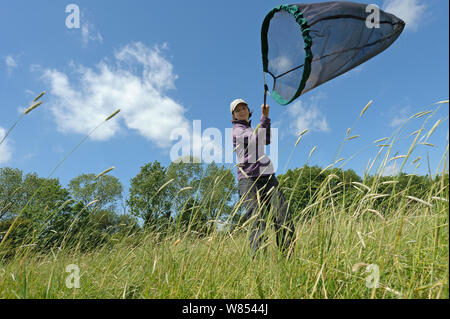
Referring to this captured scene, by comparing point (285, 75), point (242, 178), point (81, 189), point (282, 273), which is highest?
point (81, 189)

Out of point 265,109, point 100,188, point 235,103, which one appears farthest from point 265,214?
point 100,188

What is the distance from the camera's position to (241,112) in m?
3.78

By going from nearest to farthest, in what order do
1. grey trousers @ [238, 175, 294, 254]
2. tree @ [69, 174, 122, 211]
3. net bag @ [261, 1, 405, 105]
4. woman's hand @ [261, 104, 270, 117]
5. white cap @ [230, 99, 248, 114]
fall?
grey trousers @ [238, 175, 294, 254] < net bag @ [261, 1, 405, 105] < woman's hand @ [261, 104, 270, 117] < white cap @ [230, 99, 248, 114] < tree @ [69, 174, 122, 211]

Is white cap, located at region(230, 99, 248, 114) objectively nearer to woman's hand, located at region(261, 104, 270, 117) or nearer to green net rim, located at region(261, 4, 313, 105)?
woman's hand, located at region(261, 104, 270, 117)

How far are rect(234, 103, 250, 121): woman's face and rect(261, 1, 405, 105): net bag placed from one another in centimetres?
89

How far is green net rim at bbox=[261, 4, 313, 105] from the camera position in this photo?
2.12 meters

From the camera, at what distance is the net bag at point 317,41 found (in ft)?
7.40

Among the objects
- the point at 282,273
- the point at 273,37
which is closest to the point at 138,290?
the point at 282,273

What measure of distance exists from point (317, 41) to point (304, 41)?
0.30m

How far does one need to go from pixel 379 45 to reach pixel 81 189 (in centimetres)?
2955

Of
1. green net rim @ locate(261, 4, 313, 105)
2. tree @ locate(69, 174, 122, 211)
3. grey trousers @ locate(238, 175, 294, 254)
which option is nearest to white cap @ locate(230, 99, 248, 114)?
green net rim @ locate(261, 4, 313, 105)

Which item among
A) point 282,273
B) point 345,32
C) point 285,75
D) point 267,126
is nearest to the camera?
point 282,273
